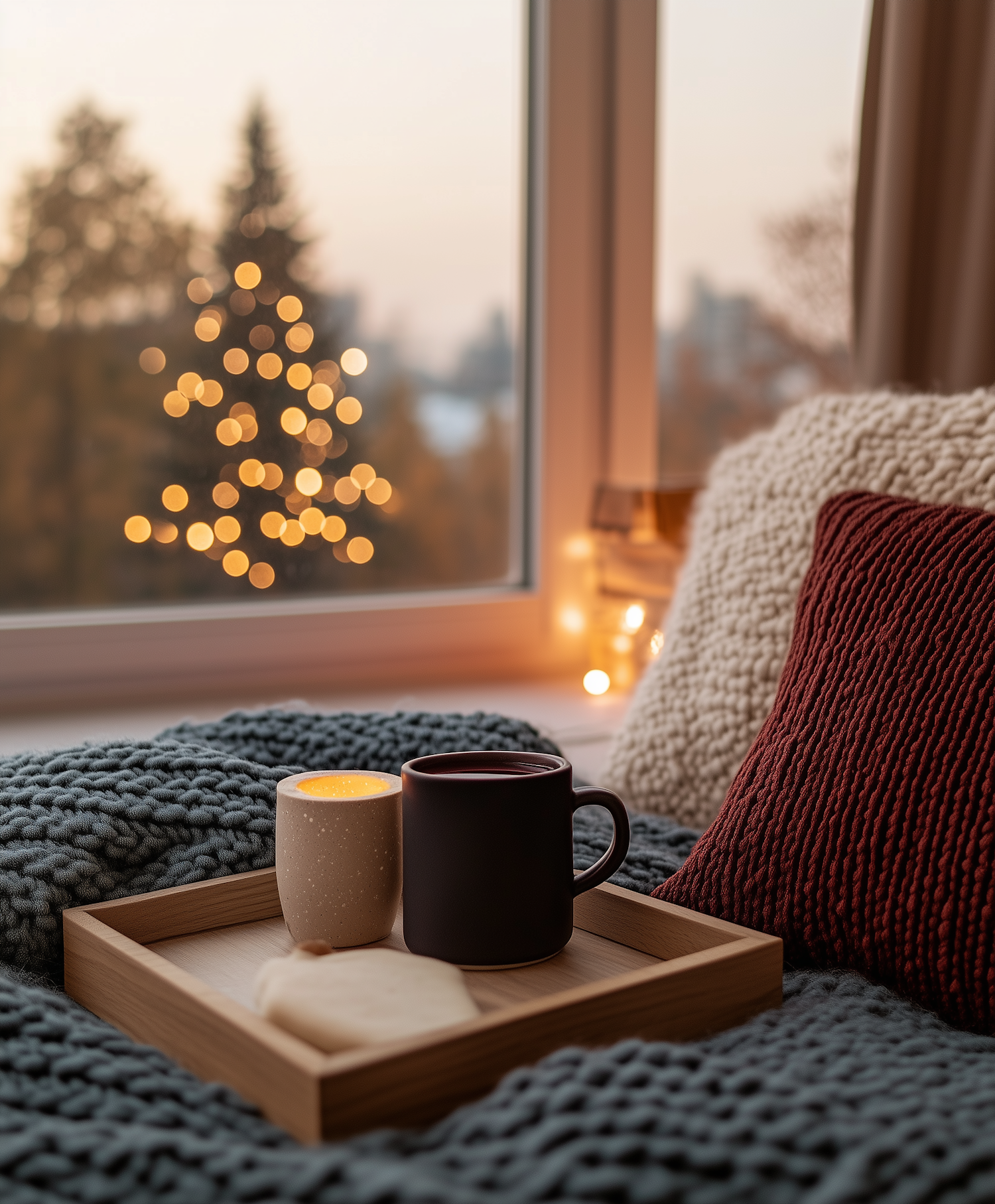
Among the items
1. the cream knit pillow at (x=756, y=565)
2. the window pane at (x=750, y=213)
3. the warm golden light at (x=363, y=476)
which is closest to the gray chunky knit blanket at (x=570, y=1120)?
the cream knit pillow at (x=756, y=565)

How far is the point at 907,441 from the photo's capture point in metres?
0.95

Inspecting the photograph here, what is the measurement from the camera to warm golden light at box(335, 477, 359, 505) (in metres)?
1.70

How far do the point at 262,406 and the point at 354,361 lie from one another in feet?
0.50

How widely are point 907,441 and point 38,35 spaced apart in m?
1.17

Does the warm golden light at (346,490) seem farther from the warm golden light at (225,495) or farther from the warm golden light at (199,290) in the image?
the warm golden light at (199,290)

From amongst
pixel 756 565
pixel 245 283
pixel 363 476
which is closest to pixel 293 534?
pixel 363 476

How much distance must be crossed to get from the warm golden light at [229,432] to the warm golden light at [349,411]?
149 mm

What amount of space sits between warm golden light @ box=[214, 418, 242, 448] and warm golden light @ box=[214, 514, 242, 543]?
10cm

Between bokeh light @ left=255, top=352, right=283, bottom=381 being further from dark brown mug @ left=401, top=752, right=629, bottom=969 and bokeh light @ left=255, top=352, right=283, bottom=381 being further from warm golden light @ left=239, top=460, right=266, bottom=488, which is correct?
dark brown mug @ left=401, top=752, right=629, bottom=969

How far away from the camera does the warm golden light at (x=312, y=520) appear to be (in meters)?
1.67

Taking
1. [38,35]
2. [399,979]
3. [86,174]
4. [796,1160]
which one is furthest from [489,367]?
[796,1160]

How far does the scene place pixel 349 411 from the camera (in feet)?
5.60

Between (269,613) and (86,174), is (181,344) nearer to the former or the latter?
(86,174)

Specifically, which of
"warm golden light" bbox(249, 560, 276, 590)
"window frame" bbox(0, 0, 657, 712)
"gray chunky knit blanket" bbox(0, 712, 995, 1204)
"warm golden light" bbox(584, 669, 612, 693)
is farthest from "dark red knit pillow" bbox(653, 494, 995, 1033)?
"warm golden light" bbox(249, 560, 276, 590)
